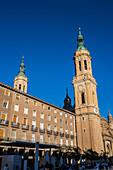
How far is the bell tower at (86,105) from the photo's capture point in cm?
5219

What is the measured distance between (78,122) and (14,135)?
25771 mm

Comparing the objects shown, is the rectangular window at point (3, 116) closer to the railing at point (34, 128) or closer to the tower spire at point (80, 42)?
the railing at point (34, 128)

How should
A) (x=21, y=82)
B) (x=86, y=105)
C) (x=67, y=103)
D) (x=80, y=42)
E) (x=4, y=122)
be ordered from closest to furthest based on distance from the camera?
(x=4, y=122), (x=86, y=105), (x=21, y=82), (x=80, y=42), (x=67, y=103)

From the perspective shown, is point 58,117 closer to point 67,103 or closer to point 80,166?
point 80,166

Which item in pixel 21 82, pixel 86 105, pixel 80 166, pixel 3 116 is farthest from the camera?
pixel 21 82

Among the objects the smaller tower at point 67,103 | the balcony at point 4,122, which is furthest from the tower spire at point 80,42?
the balcony at point 4,122

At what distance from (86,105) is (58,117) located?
12.4 metres

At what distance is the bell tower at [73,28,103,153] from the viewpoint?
52188 mm

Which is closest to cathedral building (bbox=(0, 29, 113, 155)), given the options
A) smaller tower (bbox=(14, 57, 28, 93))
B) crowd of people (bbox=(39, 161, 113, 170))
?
smaller tower (bbox=(14, 57, 28, 93))

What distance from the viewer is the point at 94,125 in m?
53.2

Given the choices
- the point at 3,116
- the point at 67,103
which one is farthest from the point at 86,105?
the point at 3,116

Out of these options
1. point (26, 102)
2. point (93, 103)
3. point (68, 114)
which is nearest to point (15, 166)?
point (26, 102)

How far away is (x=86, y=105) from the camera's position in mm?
56594

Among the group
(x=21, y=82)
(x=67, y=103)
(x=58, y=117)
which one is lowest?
(x=58, y=117)
